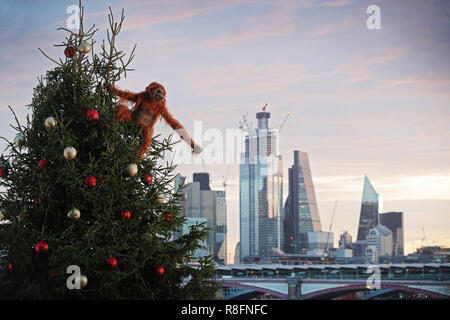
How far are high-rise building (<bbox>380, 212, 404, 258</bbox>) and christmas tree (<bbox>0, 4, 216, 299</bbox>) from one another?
105 m

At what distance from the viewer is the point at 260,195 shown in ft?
403

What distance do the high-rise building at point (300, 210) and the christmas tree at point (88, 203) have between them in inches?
4266

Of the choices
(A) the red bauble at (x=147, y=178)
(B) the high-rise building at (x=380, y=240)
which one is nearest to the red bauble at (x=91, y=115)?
(A) the red bauble at (x=147, y=178)

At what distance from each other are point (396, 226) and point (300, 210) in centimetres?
2102

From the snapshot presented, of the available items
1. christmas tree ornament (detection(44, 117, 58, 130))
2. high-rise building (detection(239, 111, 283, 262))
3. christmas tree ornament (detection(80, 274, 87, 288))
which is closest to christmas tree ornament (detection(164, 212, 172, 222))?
christmas tree ornament (detection(80, 274, 87, 288))

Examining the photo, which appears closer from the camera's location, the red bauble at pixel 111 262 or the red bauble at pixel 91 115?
the red bauble at pixel 111 262

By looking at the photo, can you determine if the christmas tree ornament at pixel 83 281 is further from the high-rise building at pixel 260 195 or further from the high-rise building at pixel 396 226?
the high-rise building at pixel 260 195

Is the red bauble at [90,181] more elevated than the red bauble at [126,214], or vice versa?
the red bauble at [90,181]

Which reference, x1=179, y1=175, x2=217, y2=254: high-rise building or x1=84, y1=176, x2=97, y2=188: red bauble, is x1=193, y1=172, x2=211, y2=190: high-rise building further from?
x1=84, y1=176, x2=97, y2=188: red bauble

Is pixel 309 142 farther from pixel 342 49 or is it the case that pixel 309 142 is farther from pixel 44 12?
pixel 44 12

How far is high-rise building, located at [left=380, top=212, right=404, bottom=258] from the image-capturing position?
10419cm

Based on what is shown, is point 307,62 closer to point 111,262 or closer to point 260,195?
point 111,262

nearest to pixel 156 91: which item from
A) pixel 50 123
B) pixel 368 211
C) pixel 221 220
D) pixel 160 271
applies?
pixel 50 123

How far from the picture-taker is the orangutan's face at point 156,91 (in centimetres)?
383
